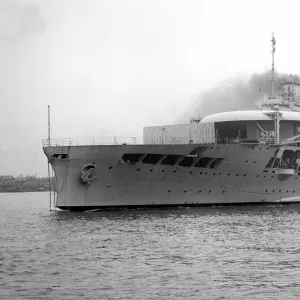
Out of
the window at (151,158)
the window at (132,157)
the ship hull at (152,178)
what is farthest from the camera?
the window at (151,158)

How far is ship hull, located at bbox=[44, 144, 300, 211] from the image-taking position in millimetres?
42406

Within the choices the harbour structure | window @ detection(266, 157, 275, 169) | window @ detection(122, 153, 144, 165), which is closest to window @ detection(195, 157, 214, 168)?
the harbour structure

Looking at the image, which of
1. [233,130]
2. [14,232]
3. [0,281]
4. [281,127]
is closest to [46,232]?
[14,232]

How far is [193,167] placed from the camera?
44.6 metres

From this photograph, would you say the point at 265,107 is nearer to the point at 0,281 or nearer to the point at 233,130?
the point at 233,130

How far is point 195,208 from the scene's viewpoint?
149 ft

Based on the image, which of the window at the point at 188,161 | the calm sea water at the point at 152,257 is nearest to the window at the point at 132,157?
the window at the point at 188,161

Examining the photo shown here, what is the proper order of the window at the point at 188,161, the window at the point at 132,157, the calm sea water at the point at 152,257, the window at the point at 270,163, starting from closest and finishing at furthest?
the calm sea water at the point at 152,257 → the window at the point at 132,157 → the window at the point at 188,161 → the window at the point at 270,163

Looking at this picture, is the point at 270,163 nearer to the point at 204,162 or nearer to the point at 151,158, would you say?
the point at 204,162

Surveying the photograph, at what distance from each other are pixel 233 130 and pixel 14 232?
21.6m

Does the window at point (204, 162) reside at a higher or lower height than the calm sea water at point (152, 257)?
higher

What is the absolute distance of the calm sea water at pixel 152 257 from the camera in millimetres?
20408

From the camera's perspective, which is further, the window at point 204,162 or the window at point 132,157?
the window at point 204,162

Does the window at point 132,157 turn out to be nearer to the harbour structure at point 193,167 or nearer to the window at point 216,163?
the harbour structure at point 193,167
